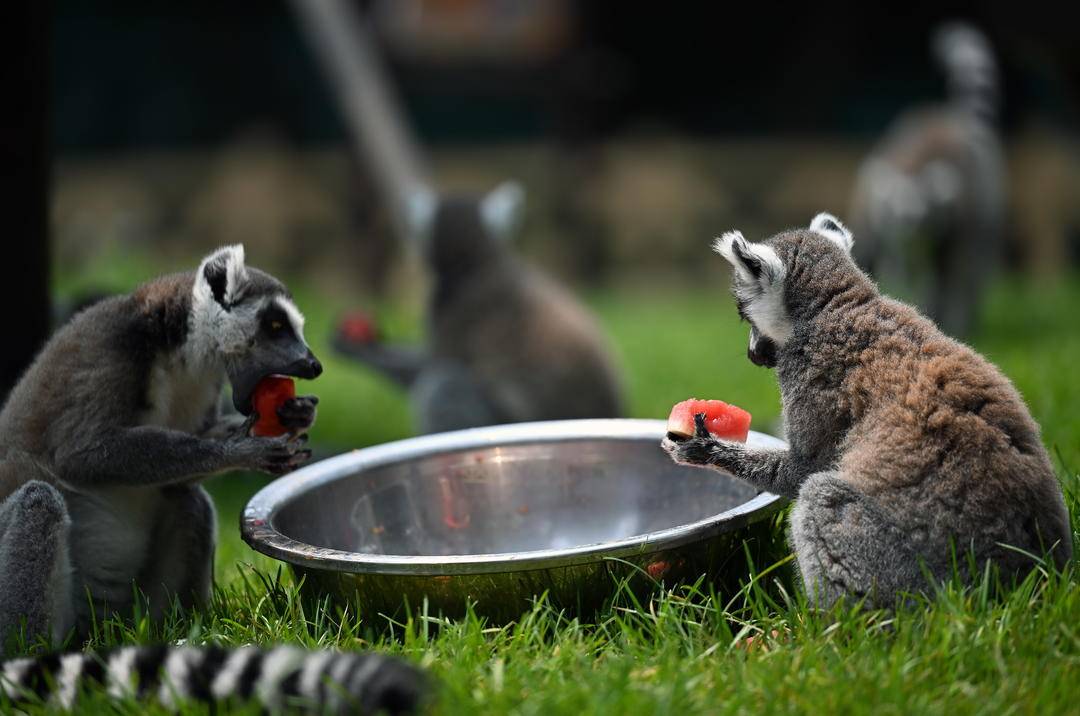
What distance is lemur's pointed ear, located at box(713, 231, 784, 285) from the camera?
129 inches

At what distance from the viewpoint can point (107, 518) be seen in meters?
3.68

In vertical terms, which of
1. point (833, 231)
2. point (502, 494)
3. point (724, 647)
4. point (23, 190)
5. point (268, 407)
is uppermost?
point (23, 190)

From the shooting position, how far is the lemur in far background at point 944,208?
970 cm

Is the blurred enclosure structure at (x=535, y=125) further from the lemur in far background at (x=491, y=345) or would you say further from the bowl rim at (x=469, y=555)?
the bowl rim at (x=469, y=555)

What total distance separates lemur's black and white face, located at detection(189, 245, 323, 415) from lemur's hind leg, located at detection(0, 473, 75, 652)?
2.14 ft

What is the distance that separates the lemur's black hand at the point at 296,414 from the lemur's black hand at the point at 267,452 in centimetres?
12

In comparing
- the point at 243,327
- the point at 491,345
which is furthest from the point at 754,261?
the point at 491,345

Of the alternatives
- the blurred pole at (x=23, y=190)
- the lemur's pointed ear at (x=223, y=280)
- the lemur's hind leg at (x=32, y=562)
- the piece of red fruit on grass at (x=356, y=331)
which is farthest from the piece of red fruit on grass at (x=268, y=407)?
the piece of red fruit on grass at (x=356, y=331)

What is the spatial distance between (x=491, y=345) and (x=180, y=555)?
385 centimetres

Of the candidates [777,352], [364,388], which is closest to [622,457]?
[777,352]

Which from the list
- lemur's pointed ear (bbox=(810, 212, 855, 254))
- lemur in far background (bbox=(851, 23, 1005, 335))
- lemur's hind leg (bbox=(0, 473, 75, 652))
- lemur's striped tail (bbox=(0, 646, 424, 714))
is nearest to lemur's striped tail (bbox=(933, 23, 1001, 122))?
lemur in far background (bbox=(851, 23, 1005, 335))

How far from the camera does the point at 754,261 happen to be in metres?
3.28

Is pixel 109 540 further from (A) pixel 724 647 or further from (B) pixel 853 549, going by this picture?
(B) pixel 853 549

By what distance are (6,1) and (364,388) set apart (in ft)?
18.0
